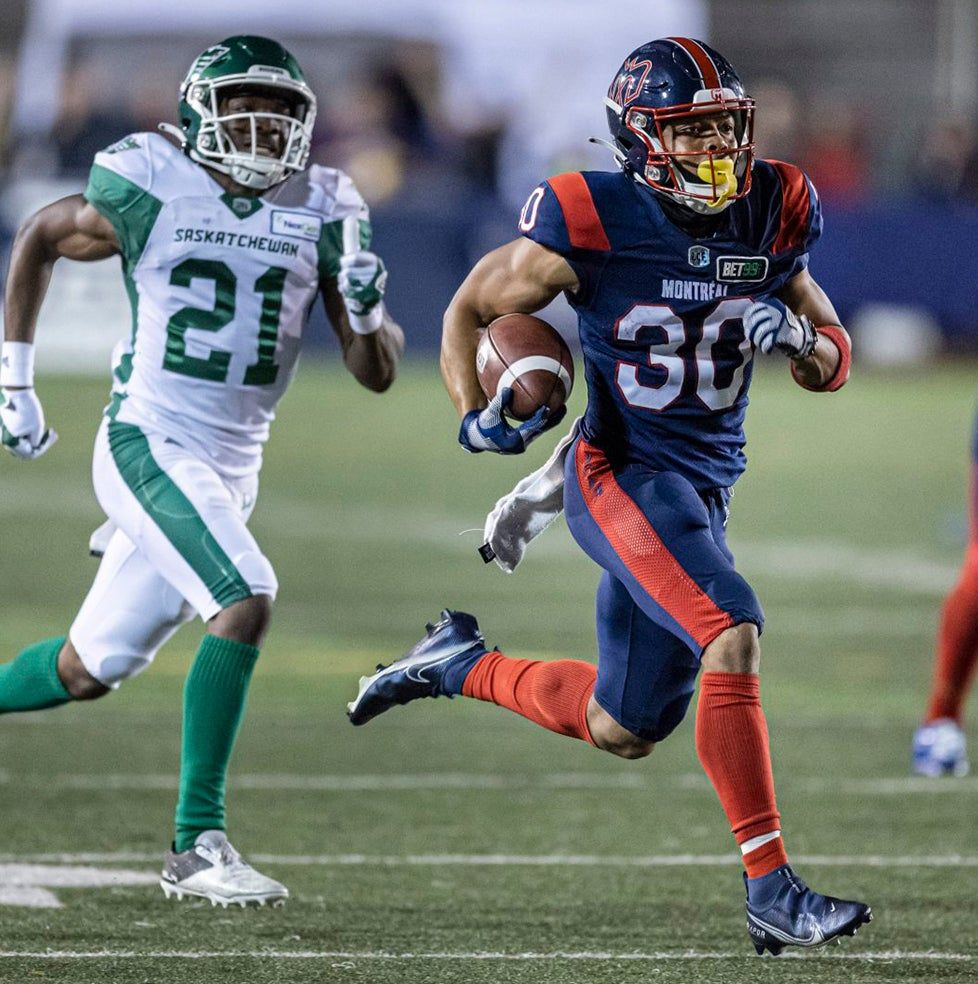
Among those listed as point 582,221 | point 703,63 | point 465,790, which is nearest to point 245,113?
point 582,221

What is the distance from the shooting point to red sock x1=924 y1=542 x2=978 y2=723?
5.93 meters

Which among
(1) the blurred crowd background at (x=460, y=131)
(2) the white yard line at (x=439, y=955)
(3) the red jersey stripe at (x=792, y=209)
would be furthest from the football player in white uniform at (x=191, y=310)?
(1) the blurred crowd background at (x=460, y=131)

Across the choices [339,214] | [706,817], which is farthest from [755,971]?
[339,214]

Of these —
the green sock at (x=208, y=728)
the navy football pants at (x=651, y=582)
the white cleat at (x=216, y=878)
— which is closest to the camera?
the navy football pants at (x=651, y=582)

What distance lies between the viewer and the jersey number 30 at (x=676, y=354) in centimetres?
420

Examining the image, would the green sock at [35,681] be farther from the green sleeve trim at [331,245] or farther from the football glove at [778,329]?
the football glove at [778,329]

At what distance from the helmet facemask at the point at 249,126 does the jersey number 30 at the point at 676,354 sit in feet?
3.63

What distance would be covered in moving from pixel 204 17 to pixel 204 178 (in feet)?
48.5

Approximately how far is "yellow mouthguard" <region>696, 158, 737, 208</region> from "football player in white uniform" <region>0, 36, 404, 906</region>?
920 millimetres

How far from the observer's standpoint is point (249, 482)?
16.3ft

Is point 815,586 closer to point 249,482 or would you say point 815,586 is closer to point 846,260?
point 249,482

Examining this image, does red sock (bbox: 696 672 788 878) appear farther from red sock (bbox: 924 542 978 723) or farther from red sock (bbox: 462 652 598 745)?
red sock (bbox: 924 542 978 723)

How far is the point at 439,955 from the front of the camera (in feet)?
13.3

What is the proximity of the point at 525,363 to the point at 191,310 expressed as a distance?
106 centimetres
